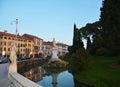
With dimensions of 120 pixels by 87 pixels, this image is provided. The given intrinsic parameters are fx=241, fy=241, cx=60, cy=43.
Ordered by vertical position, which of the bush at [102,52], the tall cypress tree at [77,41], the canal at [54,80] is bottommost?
the canal at [54,80]

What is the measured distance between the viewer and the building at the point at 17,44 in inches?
4240

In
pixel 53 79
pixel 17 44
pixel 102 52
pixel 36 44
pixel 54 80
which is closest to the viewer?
pixel 54 80

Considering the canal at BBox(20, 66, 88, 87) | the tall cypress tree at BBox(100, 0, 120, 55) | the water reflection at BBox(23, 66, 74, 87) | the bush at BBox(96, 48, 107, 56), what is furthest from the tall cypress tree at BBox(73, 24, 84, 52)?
the water reflection at BBox(23, 66, 74, 87)

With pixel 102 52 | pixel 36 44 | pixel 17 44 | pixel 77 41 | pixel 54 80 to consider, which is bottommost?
pixel 54 80

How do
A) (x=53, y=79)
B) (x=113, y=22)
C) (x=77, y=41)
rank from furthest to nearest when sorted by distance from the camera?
(x=77, y=41)
(x=113, y=22)
(x=53, y=79)

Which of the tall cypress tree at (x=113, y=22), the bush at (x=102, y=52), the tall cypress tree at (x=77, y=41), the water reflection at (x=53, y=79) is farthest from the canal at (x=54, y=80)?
the tall cypress tree at (x=77, y=41)

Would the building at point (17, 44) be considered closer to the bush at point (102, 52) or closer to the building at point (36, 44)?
the building at point (36, 44)

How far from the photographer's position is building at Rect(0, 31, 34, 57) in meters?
108

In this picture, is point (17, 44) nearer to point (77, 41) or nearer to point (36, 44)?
point (77, 41)

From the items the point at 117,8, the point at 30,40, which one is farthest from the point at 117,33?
the point at 30,40

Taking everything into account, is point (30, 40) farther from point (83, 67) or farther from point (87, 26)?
point (83, 67)

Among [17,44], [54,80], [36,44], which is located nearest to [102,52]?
[54,80]

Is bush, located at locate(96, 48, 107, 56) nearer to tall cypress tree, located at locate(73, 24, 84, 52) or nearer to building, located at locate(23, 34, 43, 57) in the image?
tall cypress tree, located at locate(73, 24, 84, 52)

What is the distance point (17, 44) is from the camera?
329 ft
